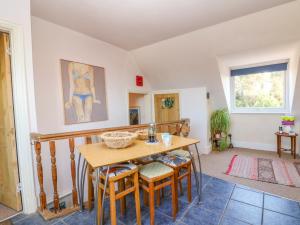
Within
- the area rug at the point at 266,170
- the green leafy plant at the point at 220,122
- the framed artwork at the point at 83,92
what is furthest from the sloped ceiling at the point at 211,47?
the area rug at the point at 266,170

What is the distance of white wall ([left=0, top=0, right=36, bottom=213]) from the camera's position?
5.49 feet

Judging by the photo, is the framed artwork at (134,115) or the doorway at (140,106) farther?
the doorway at (140,106)

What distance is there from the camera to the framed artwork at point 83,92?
271 cm

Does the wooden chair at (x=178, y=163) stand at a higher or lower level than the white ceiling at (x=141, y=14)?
lower

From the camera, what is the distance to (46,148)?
8.00ft

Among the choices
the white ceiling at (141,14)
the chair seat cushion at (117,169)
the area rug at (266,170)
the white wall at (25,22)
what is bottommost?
the area rug at (266,170)

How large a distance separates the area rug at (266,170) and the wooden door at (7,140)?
3.07m

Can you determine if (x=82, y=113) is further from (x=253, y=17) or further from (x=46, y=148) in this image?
(x=253, y=17)

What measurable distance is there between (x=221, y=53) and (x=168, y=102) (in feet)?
6.24

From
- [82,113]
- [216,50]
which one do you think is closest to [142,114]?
[82,113]

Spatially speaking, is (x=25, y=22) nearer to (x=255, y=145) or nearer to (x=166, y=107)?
(x=166, y=107)

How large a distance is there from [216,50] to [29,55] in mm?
2955

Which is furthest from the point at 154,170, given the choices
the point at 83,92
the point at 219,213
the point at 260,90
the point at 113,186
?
the point at 260,90

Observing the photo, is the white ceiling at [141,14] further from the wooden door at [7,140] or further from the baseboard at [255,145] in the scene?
the baseboard at [255,145]
